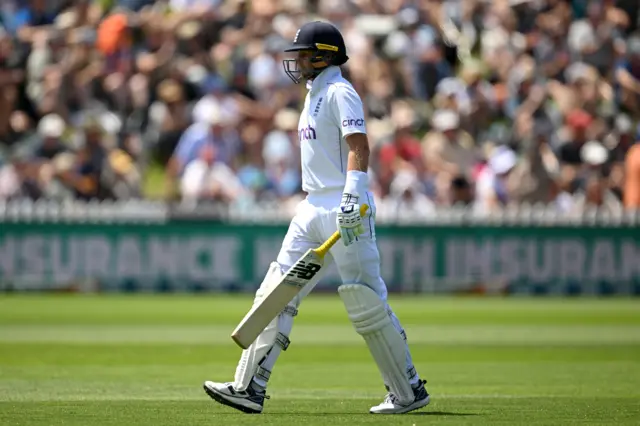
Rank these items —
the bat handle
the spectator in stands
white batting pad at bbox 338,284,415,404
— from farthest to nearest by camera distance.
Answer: the spectator in stands, white batting pad at bbox 338,284,415,404, the bat handle

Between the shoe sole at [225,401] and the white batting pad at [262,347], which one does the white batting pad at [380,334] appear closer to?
the white batting pad at [262,347]

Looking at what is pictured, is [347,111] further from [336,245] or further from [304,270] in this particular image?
[304,270]

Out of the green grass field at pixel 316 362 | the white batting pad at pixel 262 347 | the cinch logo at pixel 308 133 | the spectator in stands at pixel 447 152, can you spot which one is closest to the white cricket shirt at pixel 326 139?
the cinch logo at pixel 308 133

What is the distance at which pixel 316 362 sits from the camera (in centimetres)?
1004

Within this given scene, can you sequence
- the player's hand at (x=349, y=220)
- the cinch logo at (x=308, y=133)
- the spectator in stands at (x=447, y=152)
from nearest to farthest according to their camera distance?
the player's hand at (x=349, y=220)
the cinch logo at (x=308, y=133)
the spectator in stands at (x=447, y=152)

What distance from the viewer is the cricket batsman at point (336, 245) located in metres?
6.82

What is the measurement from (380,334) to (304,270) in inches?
19.0

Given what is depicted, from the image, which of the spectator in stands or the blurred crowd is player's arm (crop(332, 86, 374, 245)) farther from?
the spectator in stands

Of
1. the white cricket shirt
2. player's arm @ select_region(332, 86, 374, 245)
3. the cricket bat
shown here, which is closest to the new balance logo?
the cricket bat

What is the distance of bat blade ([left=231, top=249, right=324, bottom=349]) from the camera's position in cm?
686

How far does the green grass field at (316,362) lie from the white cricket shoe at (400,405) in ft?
0.23

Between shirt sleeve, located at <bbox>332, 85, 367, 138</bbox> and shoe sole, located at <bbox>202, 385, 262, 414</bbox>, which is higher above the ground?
shirt sleeve, located at <bbox>332, 85, 367, 138</bbox>

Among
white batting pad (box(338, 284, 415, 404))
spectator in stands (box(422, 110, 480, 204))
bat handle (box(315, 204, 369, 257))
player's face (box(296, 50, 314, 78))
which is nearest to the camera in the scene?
bat handle (box(315, 204, 369, 257))

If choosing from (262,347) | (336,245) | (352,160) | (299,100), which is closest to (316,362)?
(262,347)
